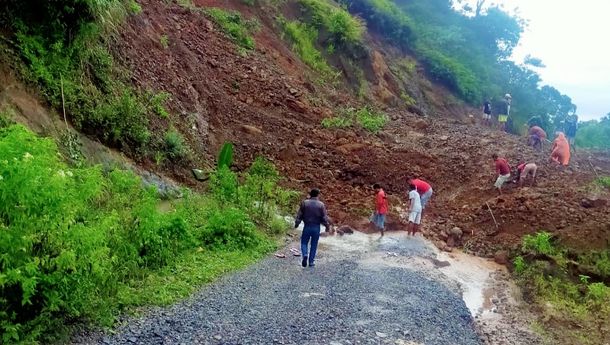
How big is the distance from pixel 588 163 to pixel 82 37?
768 inches

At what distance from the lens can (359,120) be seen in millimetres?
20984

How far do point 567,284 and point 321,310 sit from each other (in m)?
5.62

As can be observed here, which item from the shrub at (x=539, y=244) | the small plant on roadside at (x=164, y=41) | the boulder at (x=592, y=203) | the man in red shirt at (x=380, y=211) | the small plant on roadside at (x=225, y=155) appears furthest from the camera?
the small plant on roadside at (x=164, y=41)

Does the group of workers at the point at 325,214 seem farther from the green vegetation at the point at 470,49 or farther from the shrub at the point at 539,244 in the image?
the green vegetation at the point at 470,49

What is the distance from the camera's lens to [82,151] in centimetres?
977

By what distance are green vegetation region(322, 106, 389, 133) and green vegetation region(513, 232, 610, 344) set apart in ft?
27.8

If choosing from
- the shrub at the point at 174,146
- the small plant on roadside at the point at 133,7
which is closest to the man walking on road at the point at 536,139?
the shrub at the point at 174,146

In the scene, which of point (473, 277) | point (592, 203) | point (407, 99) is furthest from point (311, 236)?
point (407, 99)

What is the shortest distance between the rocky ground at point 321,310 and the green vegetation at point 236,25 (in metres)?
12.8

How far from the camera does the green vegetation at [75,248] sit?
14.8 feet

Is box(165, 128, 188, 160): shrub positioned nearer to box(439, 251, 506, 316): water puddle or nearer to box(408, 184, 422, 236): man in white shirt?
box(408, 184, 422, 236): man in white shirt

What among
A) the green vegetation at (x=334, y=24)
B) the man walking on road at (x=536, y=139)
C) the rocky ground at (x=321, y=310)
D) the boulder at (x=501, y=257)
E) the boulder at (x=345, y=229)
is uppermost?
the green vegetation at (x=334, y=24)

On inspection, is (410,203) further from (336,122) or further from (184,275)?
(184,275)

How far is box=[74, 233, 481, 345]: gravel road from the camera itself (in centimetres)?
596
